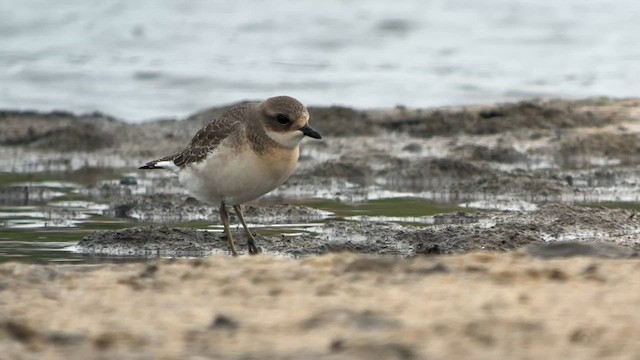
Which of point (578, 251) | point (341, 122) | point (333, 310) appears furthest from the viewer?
point (341, 122)

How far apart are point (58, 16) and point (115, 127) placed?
12.4 metres

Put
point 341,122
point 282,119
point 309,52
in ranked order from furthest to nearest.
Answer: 1. point 309,52
2. point 341,122
3. point 282,119

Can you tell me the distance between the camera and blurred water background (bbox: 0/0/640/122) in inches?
846

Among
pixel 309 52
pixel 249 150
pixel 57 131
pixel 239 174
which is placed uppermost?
pixel 309 52

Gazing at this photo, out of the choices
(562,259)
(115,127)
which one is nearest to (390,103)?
(115,127)

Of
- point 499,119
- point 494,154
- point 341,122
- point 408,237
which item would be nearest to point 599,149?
point 494,154

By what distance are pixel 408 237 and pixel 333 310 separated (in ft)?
14.3

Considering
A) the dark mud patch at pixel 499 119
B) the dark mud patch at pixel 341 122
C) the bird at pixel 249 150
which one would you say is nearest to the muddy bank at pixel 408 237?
the bird at pixel 249 150

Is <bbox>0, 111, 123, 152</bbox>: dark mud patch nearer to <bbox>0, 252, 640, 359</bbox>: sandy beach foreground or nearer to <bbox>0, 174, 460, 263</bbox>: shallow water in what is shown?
<bbox>0, 174, 460, 263</bbox>: shallow water

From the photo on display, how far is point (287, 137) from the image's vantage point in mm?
8891

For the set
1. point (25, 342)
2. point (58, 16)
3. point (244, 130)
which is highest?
point (58, 16)

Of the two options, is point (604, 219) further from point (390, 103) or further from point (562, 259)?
point (390, 103)

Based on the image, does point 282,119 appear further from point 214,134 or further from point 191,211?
point 191,211

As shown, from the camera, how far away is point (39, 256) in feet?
31.4
